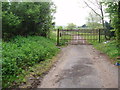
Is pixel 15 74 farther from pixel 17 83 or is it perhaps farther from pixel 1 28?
pixel 1 28

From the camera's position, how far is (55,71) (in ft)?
17.4

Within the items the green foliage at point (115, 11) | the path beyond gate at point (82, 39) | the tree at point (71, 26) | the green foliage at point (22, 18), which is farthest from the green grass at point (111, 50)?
the tree at point (71, 26)

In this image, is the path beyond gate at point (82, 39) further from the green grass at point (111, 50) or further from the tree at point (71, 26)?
the tree at point (71, 26)

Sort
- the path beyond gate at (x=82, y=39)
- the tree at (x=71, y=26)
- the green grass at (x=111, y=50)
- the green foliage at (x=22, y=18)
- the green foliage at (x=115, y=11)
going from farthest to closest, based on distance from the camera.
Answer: the tree at (x=71, y=26)
the path beyond gate at (x=82, y=39)
the green foliage at (x=22, y=18)
the green foliage at (x=115, y=11)
the green grass at (x=111, y=50)

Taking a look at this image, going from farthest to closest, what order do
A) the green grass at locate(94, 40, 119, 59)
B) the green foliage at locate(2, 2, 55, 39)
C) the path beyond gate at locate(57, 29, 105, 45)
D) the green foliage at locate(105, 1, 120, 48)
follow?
the path beyond gate at locate(57, 29, 105, 45) < the green foliage at locate(2, 2, 55, 39) < the green foliage at locate(105, 1, 120, 48) < the green grass at locate(94, 40, 119, 59)

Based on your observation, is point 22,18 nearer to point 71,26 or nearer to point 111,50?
point 111,50

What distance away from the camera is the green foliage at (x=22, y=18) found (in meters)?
8.16

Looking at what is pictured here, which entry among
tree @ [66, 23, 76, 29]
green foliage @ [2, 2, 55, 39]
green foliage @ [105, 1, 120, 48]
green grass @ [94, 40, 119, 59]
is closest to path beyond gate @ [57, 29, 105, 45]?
green foliage @ [2, 2, 55, 39]

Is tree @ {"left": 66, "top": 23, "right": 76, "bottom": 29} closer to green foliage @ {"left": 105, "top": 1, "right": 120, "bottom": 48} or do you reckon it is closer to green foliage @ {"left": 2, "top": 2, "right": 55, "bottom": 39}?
green foliage @ {"left": 2, "top": 2, "right": 55, "bottom": 39}

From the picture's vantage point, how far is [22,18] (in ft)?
31.4

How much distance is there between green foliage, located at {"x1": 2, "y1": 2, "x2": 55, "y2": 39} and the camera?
8164 mm

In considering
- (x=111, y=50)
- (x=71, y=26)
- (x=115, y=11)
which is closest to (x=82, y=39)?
(x=111, y=50)

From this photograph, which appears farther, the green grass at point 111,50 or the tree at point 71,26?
the tree at point 71,26

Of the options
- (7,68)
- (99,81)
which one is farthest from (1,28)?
(99,81)
